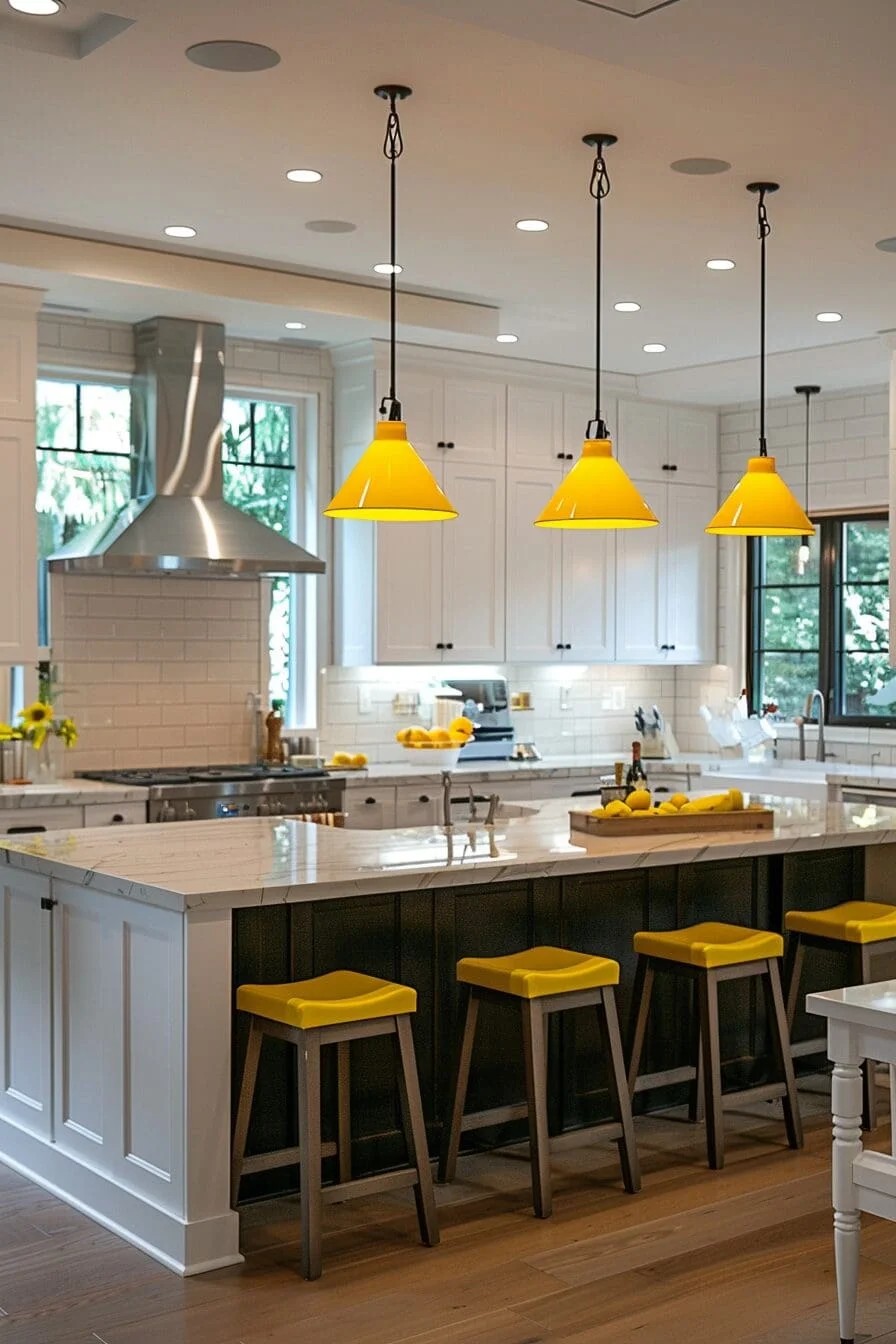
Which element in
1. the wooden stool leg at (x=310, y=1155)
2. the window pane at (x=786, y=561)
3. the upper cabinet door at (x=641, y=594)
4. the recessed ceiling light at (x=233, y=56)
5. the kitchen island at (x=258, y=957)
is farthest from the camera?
the window pane at (x=786, y=561)

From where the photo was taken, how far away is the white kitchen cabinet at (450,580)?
24.2 feet

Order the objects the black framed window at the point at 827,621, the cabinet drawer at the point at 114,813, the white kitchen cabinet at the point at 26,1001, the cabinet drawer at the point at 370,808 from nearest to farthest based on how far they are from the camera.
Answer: the white kitchen cabinet at the point at 26,1001 → the cabinet drawer at the point at 114,813 → the cabinet drawer at the point at 370,808 → the black framed window at the point at 827,621

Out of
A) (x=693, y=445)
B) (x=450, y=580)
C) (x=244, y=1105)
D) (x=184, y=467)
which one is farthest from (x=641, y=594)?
(x=244, y=1105)

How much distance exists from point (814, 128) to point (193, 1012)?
291 cm

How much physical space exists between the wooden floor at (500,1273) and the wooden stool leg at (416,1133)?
67mm

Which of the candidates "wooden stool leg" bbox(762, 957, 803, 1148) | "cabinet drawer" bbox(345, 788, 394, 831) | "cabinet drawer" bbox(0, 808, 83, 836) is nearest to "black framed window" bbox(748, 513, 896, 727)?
"cabinet drawer" bbox(345, 788, 394, 831)

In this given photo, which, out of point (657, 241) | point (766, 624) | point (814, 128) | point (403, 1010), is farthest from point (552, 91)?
point (766, 624)

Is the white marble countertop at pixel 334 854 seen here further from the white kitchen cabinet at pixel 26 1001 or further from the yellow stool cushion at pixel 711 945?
the yellow stool cushion at pixel 711 945

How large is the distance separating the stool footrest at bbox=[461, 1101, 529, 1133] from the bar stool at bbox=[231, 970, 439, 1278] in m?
0.50

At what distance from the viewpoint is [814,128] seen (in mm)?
4457

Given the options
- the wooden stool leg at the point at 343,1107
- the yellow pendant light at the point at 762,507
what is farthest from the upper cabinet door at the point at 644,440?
the wooden stool leg at the point at 343,1107

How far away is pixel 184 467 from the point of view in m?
6.72

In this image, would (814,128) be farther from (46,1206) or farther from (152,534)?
(46,1206)

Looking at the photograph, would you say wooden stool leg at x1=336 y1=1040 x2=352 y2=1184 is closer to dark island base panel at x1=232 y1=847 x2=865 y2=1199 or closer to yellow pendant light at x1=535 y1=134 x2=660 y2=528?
dark island base panel at x1=232 y1=847 x2=865 y2=1199
